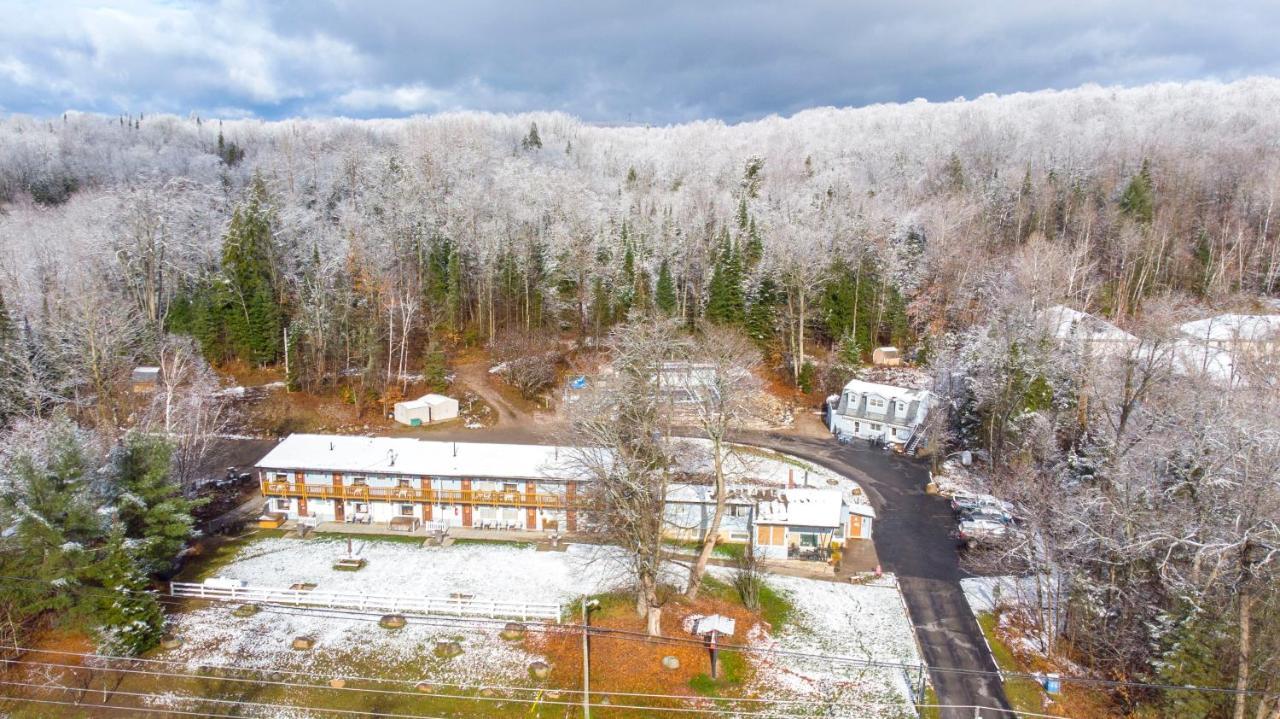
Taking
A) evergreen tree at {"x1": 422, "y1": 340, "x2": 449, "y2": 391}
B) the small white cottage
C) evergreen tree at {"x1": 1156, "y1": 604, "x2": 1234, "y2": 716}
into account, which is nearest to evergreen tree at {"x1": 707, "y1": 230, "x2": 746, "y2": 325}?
evergreen tree at {"x1": 422, "y1": 340, "x2": 449, "y2": 391}

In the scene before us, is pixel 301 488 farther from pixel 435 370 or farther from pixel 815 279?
pixel 815 279

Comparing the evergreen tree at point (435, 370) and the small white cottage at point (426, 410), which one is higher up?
the evergreen tree at point (435, 370)

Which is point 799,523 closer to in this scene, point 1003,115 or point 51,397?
point 51,397

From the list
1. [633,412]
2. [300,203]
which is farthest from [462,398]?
[300,203]

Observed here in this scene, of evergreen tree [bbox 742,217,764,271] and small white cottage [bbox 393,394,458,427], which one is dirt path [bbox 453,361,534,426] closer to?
small white cottage [bbox 393,394,458,427]

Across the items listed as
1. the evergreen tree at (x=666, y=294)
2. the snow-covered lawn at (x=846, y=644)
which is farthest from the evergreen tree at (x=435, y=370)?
the snow-covered lawn at (x=846, y=644)

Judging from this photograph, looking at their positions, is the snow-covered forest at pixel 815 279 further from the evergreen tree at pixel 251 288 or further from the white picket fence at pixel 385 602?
the white picket fence at pixel 385 602
